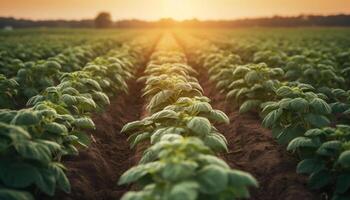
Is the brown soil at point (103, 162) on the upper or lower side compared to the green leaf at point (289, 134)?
lower

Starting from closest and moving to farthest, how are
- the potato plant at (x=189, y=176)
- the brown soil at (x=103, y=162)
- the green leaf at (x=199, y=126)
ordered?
the potato plant at (x=189, y=176) < the green leaf at (x=199, y=126) < the brown soil at (x=103, y=162)

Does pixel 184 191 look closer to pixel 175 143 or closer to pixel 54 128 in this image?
pixel 175 143

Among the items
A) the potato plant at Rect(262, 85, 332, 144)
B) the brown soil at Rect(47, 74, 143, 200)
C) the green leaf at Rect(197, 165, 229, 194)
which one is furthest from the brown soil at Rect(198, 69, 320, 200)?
the green leaf at Rect(197, 165, 229, 194)

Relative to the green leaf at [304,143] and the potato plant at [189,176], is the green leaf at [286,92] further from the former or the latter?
the potato plant at [189,176]

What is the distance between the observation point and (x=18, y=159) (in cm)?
423

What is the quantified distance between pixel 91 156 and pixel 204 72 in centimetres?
938

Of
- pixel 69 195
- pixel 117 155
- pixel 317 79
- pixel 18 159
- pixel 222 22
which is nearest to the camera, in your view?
pixel 18 159

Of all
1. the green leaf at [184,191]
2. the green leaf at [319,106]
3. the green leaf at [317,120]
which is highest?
the green leaf at [184,191]

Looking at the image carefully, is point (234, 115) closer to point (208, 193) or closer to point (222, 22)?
point (208, 193)

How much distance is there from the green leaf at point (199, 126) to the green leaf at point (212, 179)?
1157 millimetres

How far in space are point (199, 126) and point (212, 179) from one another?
4.30 ft

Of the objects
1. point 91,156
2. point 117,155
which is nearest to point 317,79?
point 117,155

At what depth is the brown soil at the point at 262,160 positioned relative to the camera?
210 inches

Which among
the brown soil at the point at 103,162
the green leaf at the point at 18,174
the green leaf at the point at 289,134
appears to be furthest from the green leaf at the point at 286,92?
the green leaf at the point at 18,174
